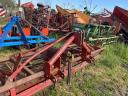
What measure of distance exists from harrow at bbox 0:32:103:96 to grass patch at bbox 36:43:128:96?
1.03ft

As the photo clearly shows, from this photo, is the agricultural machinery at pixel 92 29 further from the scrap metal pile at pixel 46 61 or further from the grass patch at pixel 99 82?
the grass patch at pixel 99 82

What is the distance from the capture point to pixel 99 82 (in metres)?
5.61

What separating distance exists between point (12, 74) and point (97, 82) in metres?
2.40

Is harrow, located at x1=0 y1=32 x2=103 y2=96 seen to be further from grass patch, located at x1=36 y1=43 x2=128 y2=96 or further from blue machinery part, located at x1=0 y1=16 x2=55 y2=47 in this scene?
blue machinery part, located at x1=0 y1=16 x2=55 y2=47

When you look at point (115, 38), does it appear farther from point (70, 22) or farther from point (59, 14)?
point (59, 14)

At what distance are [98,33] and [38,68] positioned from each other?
5.22 m

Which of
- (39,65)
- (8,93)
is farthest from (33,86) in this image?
(39,65)

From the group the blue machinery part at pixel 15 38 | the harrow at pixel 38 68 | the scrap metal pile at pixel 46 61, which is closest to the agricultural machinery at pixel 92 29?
the scrap metal pile at pixel 46 61

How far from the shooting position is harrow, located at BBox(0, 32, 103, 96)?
3.72 metres

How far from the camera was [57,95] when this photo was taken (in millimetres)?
4551

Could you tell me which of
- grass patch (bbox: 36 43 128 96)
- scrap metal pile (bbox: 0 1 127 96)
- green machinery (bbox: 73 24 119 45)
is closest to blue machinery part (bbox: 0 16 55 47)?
scrap metal pile (bbox: 0 1 127 96)

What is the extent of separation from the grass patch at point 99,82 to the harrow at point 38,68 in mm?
314

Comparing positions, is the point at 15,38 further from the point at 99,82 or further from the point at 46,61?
the point at 99,82

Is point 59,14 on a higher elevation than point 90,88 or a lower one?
higher
